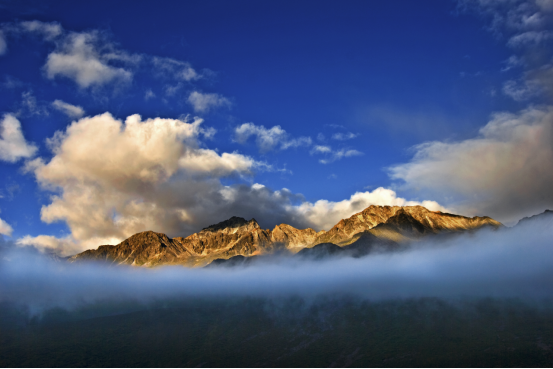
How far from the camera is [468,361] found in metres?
146

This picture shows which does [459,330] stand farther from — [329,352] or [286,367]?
[286,367]

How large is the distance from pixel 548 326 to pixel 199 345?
195871 millimetres

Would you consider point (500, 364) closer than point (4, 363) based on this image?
Yes

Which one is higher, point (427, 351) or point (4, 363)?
point (4, 363)

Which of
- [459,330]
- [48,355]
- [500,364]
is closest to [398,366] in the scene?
[500,364]

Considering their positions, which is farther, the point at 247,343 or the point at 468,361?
the point at 247,343

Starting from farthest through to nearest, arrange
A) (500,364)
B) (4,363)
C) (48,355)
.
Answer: (48,355) → (4,363) → (500,364)

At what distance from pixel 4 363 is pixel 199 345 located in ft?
291

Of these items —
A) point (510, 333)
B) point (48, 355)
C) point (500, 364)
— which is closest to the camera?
point (500, 364)

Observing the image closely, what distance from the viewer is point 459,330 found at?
197500 millimetres

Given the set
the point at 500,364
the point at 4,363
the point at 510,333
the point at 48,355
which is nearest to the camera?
the point at 500,364

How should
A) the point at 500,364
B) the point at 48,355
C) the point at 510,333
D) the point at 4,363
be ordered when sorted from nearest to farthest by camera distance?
1. the point at 500,364
2. the point at 4,363
3. the point at 48,355
4. the point at 510,333

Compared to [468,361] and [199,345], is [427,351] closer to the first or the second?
[468,361]

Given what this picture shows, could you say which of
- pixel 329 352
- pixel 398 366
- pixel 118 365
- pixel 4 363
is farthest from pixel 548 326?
pixel 4 363
